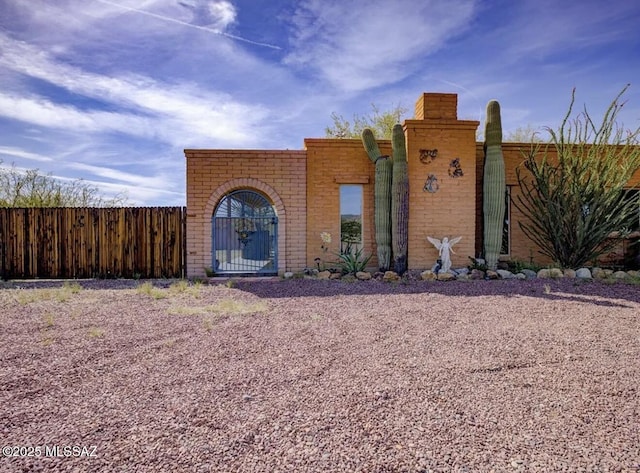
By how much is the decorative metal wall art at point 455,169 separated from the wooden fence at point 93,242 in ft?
22.1

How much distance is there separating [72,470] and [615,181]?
1180 centimetres

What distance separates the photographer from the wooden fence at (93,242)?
414 inches

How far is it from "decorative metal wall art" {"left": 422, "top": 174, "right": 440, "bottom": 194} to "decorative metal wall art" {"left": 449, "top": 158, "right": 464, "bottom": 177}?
1.37ft

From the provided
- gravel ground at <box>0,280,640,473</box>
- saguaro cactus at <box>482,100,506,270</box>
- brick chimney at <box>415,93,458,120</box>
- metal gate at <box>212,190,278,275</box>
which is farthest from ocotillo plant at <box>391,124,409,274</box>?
gravel ground at <box>0,280,640,473</box>

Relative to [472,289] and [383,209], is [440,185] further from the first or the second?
[472,289]

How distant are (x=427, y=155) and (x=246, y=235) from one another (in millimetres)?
5032

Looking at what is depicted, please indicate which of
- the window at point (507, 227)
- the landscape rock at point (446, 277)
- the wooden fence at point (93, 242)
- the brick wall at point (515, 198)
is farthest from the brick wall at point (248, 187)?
the window at point (507, 227)

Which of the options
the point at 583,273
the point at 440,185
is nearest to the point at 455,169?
the point at 440,185

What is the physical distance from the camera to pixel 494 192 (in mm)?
10062

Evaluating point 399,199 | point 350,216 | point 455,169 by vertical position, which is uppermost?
point 455,169

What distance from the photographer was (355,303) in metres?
6.89

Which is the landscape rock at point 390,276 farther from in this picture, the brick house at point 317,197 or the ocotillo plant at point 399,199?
the brick house at point 317,197

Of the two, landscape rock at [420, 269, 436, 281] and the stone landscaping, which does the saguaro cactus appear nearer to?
the stone landscaping

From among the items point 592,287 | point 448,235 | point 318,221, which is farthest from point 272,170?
point 592,287
